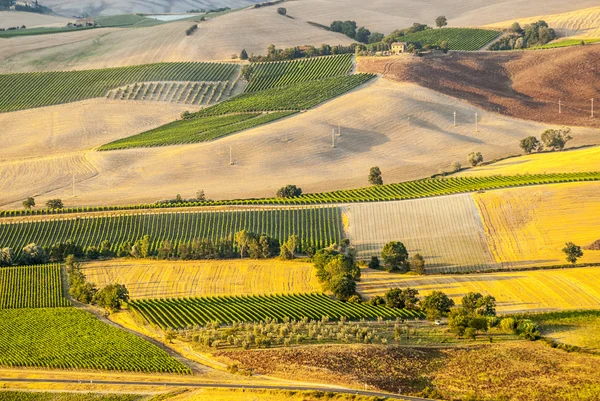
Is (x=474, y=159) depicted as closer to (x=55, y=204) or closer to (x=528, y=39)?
(x=55, y=204)

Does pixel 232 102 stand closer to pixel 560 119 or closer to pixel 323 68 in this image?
pixel 323 68

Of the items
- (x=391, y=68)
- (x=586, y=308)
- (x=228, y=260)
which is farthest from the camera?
(x=391, y=68)

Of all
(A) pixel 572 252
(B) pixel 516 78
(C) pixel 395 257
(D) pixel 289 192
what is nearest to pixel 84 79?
(B) pixel 516 78

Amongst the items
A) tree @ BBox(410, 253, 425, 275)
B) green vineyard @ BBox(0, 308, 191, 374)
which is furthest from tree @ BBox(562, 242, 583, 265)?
green vineyard @ BBox(0, 308, 191, 374)

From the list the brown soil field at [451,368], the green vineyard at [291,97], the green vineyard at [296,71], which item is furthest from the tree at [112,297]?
the green vineyard at [296,71]

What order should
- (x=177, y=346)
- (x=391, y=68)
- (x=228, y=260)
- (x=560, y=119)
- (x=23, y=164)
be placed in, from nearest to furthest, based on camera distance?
(x=177, y=346)
(x=228, y=260)
(x=23, y=164)
(x=560, y=119)
(x=391, y=68)

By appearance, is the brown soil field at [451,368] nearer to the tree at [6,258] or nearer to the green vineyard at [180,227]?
the green vineyard at [180,227]

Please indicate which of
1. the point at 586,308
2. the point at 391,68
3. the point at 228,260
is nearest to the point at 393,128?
the point at 391,68

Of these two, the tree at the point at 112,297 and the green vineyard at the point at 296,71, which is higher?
the green vineyard at the point at 296,71
